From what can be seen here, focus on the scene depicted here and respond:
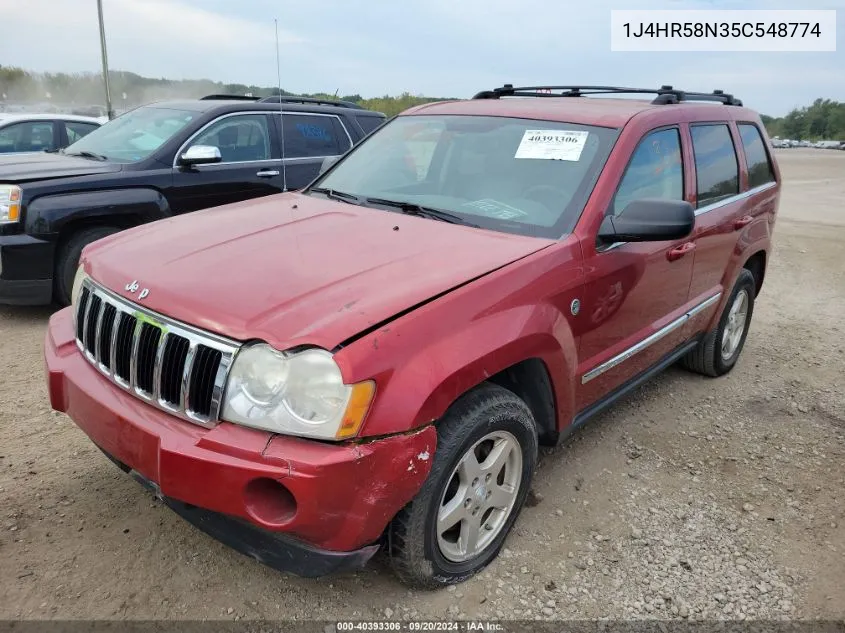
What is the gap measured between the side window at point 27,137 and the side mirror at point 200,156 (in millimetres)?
4226

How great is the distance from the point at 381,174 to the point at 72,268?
2939mm

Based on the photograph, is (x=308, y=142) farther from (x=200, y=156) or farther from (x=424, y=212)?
(x=424, y=212)

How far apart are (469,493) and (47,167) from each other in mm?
4559

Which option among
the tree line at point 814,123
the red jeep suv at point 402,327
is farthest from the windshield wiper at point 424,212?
the tree line at point 814,123

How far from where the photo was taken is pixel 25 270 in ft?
15.7

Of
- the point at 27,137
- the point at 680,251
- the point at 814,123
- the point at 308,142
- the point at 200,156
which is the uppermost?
the point at 814,123

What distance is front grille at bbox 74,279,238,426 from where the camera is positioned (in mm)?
2012

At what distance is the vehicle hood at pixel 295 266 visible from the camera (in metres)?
2.01

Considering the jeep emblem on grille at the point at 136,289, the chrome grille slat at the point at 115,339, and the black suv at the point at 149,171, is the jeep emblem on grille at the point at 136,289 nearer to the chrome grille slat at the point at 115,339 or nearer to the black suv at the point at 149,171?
the chrome grille slat at the point at 115,339

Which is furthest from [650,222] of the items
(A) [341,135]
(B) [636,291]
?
(A) [341,135]

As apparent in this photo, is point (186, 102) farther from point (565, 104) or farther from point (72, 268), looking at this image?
point (565, 104)

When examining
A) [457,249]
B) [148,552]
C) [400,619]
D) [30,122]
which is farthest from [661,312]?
[30,122]

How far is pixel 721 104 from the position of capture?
4383 mm

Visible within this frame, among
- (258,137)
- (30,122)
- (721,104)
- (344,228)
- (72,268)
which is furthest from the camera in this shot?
(30,122)
